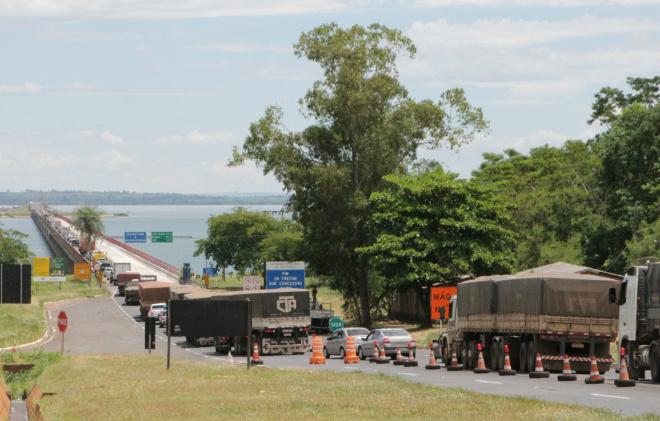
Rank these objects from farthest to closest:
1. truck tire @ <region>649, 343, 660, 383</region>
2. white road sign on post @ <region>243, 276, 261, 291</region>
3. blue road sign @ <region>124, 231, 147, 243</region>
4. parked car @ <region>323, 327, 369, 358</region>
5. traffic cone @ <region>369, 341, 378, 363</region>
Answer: blue road sign @ <region>124, 231, 147, 243</region>
white road sign on post @ <region>243, 276, 261, 291</region>
parked car @ <region>323, 327, 369, 358</region>
traffic cone @ <region>369, 341, 378, 363</region>
truck tire @ <region>649, 343, 660, 383</region>

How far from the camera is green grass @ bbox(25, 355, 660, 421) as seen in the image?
16031mm

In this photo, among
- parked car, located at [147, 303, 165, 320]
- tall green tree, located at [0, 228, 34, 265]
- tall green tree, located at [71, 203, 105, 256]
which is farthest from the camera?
tall green tree, located at [71, 203, 105, 256]

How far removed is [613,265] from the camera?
59719 mm

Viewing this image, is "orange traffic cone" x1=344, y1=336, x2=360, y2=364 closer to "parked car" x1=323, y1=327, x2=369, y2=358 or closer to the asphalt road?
the asphalt road

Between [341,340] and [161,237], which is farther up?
[161,237]

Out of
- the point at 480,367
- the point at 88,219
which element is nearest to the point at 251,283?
the point at 480,367

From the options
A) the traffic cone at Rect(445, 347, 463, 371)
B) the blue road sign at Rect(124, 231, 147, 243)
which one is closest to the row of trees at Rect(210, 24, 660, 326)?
the traffic cone at Rect(445, 347, 463, 371)

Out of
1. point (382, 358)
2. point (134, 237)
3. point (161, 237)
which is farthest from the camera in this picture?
point (134, 237)

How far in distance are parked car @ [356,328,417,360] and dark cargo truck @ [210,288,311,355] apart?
3.93 meters

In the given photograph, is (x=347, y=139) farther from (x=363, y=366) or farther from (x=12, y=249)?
(x=12, y=249)

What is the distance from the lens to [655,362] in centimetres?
2455

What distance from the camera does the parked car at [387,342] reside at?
130 ft

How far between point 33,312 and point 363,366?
47.0m

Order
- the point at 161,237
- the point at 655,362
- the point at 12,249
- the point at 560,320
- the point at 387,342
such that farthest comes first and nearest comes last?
the point at 161,237
the point at 12,249
the point at 387,342
the point at 560,320
the point at 655,362
